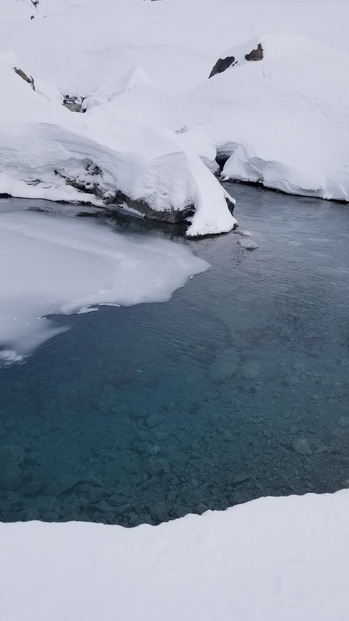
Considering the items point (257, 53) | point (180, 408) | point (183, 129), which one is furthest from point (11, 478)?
point (257, 53)

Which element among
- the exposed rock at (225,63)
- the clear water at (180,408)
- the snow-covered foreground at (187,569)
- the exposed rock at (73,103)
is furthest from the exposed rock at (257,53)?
the snow-covered foreground at (187,569)

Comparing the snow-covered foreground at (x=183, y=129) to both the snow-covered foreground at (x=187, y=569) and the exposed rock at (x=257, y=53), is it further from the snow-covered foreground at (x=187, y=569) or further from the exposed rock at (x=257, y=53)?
the snow-covered foreground at (x=187, y=569)

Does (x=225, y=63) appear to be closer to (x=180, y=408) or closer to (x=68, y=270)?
(x=68, y=270)

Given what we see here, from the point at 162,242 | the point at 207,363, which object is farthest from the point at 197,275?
the point at 207,363

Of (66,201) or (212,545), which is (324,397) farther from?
(66,201)


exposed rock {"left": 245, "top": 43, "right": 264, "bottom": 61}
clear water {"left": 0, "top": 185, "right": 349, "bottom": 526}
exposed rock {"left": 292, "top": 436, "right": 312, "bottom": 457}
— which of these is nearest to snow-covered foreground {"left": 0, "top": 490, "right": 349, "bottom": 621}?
clear water {"left": 0, "top": 185, "right": 349, "bottom": 526}

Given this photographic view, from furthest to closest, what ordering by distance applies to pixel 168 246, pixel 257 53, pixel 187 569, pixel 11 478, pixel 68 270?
1. pixel 257 53
2. pixel 168 246
3. pixel 68 270
4. pixel 11 478
5. pixel 187 569
